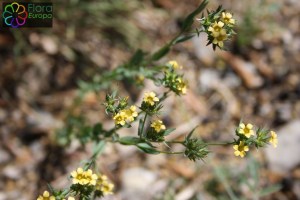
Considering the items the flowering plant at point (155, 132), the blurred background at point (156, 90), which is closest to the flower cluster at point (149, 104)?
the flowering plant at point (155, 132)

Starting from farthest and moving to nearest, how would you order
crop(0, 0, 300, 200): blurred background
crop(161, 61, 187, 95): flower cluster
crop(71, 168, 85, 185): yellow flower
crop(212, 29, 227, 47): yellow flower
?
crop(0, 0, 300, 200): blurred background, crop(161, 61, 187, 95): flower cluster, crop(212, 29, 227, 47): yellow flower, crop(71, 168, 85, 185): yellow flower

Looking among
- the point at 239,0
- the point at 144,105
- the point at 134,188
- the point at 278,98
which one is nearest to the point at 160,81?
the point at 144,105

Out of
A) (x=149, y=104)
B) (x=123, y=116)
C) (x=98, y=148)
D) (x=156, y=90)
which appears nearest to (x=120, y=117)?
(x=123, y=116)

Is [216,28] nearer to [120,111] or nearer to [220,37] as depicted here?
[220,37]

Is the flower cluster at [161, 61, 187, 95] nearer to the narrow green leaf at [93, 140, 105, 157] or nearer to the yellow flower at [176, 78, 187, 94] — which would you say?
the yellow flower at [176, 78, 187, 94]

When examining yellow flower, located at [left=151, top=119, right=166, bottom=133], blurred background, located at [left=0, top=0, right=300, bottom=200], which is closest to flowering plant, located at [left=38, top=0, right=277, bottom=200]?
yellow flower, located at [left=151, top=119, right=166, bottom=133]

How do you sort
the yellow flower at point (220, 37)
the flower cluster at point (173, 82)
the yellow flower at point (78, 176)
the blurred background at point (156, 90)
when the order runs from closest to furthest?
the yellow flower at point (78, 176) < the yellow flower at point (220, 37) < the flower cluster at point (173, 82) < the blurred background at point (156, 90)

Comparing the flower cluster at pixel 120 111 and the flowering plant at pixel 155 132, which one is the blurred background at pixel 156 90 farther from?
the flower cluster at pixel 120 111
